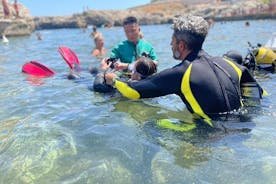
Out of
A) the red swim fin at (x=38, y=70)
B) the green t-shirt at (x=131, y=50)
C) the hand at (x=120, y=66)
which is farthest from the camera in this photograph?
the red swim fin at (x=38, y=70)

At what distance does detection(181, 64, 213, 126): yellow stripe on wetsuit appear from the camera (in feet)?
13.3

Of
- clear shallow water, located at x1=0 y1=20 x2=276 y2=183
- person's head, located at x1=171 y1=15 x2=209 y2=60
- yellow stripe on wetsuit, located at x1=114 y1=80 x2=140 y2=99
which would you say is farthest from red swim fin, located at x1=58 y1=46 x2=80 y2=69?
person's head, located at x1=171 y1=15 x2=209 y2=60

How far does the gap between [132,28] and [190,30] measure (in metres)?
3.15

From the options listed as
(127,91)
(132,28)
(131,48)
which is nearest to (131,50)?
(131,48)

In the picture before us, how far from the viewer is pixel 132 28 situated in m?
7.07

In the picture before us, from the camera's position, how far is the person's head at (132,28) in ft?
22.9

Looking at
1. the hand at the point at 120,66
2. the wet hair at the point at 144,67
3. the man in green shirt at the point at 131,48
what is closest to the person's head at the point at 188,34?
the wet hair at the point at 144,67

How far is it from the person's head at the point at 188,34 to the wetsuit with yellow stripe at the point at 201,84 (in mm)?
98

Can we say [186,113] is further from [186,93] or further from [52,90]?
[52,90]

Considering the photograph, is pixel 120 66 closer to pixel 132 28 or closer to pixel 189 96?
pixel 132 28

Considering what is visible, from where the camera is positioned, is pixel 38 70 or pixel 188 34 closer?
pixel 188 34

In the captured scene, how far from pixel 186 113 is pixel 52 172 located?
7.87 ft

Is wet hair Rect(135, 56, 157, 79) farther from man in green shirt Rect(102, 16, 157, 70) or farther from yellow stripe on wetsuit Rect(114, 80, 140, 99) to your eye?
man in green shirt Rect(102, 16, 157, 70)

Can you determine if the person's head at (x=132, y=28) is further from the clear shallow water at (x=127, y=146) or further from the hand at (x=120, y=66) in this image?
the clear shallow water at (x=127, y=146)
